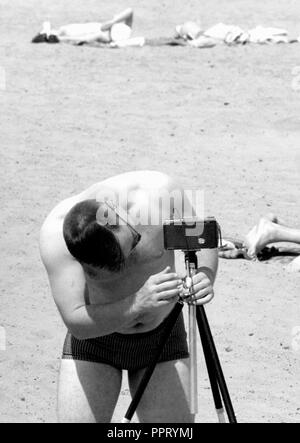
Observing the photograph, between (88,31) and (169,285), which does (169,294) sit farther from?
(88,31)

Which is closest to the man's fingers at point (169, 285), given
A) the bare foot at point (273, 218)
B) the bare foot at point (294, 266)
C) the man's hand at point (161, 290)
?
the man's hand at point (161, 290)

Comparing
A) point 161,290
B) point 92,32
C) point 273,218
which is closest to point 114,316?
point 161,290

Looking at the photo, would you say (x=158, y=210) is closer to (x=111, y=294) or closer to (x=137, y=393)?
(x=111, y=294)

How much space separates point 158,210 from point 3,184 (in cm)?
415

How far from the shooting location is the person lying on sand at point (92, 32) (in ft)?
34.3

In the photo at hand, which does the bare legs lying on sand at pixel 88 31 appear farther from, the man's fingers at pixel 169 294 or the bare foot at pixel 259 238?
the man's fingers at pixel 169 294

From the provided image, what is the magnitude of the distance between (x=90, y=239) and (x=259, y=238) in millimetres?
3281

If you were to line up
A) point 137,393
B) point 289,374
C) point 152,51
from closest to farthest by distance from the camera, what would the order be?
point 137,393
point 289,374
point 152,51

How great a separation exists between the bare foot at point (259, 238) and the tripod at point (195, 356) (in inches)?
118

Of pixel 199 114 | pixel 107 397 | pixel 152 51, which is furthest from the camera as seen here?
pixel 152 51

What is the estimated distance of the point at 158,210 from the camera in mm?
4141

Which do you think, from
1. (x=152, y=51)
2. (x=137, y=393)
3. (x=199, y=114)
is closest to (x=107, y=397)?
(x=137, y=393)

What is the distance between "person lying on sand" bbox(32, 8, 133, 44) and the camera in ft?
34.3
